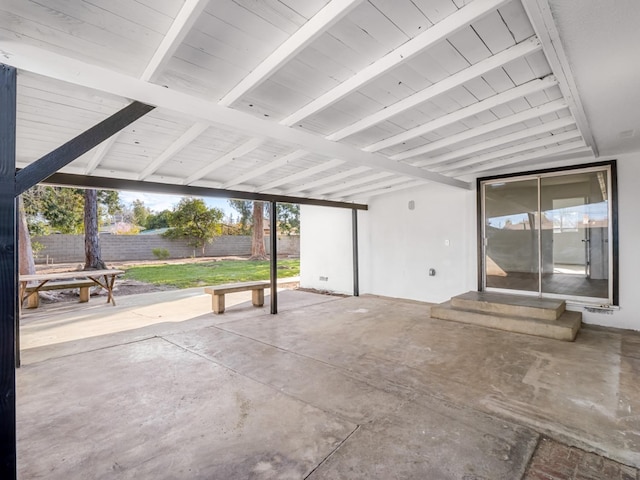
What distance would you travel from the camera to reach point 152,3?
5.24 feet

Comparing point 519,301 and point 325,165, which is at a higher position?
point 325,165

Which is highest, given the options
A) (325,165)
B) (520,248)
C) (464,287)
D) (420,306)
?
(325,165)

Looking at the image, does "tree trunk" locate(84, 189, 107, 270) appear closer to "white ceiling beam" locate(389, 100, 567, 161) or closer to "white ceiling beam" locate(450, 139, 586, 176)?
"white ceiling beam" locate(389, 100, 567, 161)

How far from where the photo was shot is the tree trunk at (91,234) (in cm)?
873

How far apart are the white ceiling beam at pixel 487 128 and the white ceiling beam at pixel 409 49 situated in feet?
6.11

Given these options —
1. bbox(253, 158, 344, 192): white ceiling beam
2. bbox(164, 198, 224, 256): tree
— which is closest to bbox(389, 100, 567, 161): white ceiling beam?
bbox(253, 158, 344, 192): white ceiling beam

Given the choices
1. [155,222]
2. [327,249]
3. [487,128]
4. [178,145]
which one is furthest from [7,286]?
[155,222]

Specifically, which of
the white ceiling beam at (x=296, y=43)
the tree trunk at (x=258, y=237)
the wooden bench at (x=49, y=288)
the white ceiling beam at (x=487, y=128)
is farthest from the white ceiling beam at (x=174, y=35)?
the tree trunk at (x=258, y=237)

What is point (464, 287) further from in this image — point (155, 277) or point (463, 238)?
point (155, 277)

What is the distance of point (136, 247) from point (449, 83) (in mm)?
16386

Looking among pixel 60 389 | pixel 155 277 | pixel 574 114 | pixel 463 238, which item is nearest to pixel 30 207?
pixel 155 277

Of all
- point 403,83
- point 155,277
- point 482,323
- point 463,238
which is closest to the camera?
point 403,83

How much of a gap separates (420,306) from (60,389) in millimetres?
5834

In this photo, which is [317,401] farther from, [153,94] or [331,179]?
[331,179]
